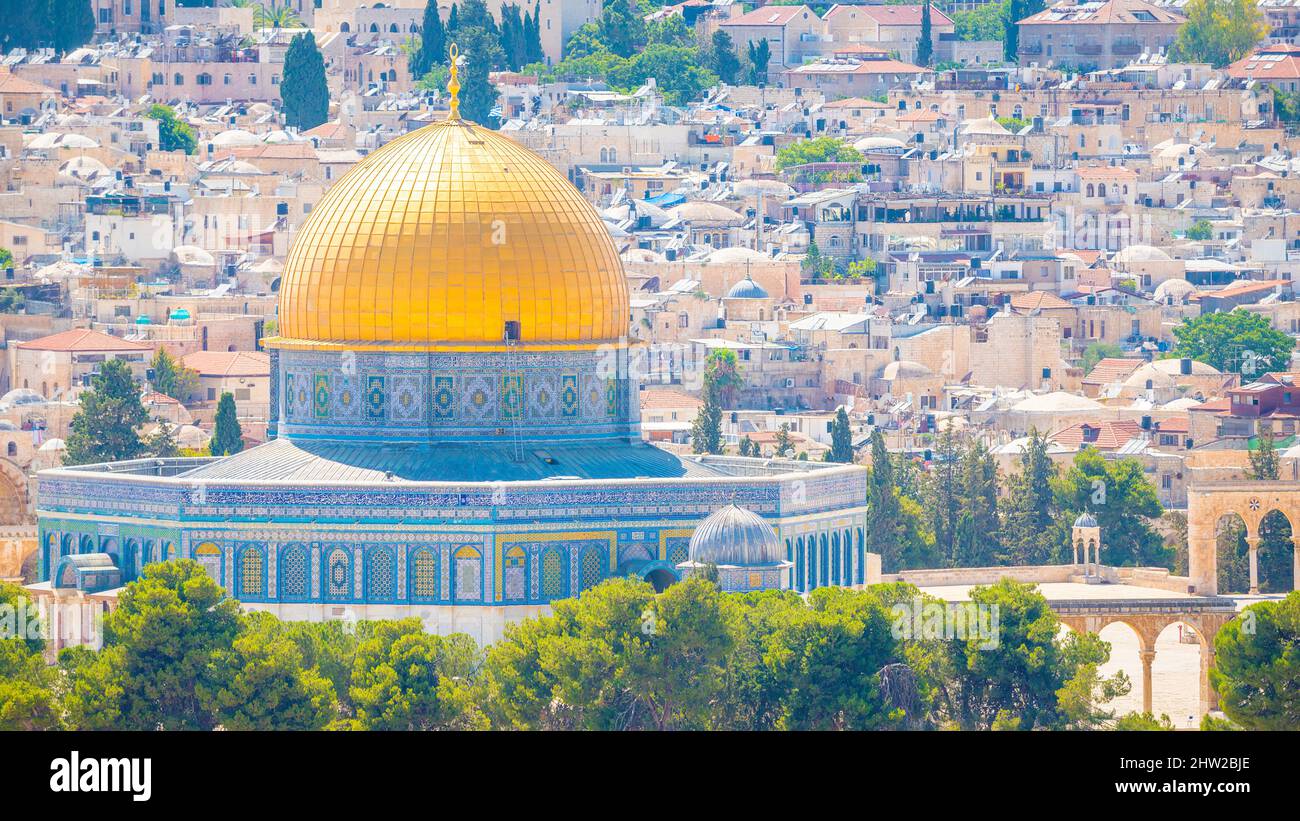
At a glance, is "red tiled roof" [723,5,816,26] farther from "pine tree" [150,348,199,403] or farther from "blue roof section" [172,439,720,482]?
"blue roof section" [172,439,720,482]

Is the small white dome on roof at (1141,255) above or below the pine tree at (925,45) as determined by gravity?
below

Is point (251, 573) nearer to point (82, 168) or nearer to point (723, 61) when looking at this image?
point (82, 168)

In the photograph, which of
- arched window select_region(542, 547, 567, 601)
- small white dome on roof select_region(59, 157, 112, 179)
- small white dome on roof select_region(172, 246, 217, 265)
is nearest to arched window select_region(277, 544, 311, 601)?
arched window select_region(542, 547, 567, 601)

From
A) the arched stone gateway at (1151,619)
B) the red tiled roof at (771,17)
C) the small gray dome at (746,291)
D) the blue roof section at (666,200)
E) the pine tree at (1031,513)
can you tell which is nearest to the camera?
the arched stone gateway at (1151,619)

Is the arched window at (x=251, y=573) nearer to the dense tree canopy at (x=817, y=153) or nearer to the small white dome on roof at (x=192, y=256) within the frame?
the small white dome on roof at (x=192, y=256)

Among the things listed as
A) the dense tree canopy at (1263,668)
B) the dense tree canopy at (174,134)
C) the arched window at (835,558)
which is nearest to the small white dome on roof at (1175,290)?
the dense tree canopy at (174,134)
